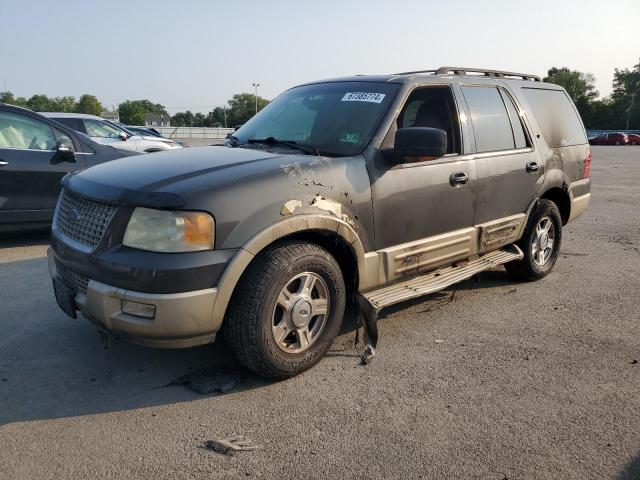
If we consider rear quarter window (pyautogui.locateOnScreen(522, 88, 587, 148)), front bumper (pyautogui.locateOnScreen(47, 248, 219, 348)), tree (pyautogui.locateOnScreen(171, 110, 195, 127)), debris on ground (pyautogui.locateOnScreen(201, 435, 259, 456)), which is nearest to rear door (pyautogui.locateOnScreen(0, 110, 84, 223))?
front bumper (pyautogui.locateOnScreen(47, 248, 219, 348))

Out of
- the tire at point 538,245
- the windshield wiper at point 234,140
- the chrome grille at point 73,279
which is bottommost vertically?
the tire at point 538,245

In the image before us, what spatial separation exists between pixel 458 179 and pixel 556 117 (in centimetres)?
210

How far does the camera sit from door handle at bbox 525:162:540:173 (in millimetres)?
4921

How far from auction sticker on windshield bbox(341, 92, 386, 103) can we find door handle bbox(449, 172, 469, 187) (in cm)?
81

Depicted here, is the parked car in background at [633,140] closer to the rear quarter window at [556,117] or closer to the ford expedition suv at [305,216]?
the rear quarter window at [556,117]

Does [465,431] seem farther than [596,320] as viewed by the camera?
No

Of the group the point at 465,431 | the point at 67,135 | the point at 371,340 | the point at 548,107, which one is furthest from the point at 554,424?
the point at 67,135

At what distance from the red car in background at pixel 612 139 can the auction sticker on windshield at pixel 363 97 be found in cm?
5426

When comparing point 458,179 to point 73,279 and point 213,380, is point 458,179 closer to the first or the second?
point 213,380

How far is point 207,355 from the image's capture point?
3627mm

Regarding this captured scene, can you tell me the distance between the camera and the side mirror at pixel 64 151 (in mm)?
6324

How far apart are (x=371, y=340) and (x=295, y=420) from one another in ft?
3.15

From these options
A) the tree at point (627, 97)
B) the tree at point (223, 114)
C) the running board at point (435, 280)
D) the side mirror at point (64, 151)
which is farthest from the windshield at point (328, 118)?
the tree at point (223, 114)

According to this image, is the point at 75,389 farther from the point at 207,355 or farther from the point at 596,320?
the point at 596,320
